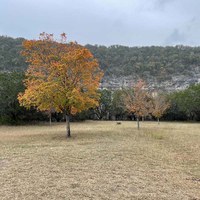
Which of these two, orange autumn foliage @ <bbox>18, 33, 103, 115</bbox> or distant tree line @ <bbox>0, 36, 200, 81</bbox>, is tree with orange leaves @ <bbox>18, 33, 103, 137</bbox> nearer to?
orange autumn foliage @ <bbox>18, 33, 103, 115</bbox>

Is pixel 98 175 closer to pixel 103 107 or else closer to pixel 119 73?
pixel 103 107

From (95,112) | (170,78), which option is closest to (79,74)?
(95,112)

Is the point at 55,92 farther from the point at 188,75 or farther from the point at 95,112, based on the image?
the point at 188,75

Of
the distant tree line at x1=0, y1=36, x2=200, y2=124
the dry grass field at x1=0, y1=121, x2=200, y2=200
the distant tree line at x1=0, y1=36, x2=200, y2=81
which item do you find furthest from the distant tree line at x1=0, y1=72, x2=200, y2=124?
the distant tree line at x1=0, y1=36, x2=200, y2=81

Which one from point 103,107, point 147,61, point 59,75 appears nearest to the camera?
point 59,75

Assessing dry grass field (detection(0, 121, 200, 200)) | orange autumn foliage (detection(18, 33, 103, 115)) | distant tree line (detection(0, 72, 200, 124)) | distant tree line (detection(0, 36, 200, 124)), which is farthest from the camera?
distant tree line (detection(0, 36, 200, 124))

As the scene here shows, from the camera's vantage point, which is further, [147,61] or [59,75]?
[147,61]

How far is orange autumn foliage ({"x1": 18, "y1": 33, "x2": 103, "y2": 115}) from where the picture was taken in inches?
824

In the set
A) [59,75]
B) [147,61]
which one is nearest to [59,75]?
[59,75]

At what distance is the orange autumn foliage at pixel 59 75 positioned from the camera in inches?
824

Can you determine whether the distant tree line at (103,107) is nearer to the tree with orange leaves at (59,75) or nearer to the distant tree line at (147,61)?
the tree with orange leaves at (59,75)

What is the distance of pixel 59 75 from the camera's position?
21.6m

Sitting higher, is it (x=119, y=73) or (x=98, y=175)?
(x=119, y=73)

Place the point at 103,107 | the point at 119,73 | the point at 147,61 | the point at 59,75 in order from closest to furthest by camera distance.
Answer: the point at 59,75, the point at 103,107, the point at 119,73, the point at 147,61
